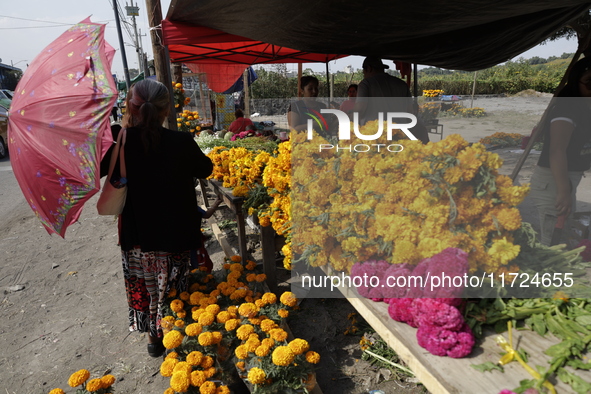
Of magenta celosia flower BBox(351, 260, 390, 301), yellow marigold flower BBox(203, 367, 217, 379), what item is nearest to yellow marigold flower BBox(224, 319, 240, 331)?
yellow marigold flower BBox(203, 367, 217, 379)

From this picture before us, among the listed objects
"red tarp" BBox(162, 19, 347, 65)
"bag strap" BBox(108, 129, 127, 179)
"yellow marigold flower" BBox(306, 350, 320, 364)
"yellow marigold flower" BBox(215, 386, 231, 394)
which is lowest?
"yellow marigold flower" BBox(215, 386, 231, 394)

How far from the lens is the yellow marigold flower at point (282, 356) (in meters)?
1.73

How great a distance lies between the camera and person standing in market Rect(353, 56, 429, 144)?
3292mm

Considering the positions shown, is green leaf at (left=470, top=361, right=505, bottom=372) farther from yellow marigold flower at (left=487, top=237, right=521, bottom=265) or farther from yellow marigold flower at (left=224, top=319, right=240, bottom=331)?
yellow marigold flower at (left=224, top=319, right=240, bottom=331)

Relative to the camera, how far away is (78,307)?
3.50 m

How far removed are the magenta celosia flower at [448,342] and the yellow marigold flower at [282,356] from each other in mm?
762

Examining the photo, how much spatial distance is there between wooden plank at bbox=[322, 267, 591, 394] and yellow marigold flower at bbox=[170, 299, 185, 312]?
4.83ft

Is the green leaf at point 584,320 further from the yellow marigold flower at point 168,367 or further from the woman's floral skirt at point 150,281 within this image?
the woman's floral skirt at point 150,281

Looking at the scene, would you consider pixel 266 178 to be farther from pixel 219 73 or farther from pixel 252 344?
pixel 219 73

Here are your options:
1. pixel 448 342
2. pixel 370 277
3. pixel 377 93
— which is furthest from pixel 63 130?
pixel 377 93

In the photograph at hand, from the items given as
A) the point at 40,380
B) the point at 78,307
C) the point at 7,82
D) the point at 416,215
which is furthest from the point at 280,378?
the point at 7,82

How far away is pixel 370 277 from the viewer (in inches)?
59.1

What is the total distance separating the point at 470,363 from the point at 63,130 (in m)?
2.08

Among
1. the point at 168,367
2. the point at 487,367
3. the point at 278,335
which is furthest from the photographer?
the point at 278,335
